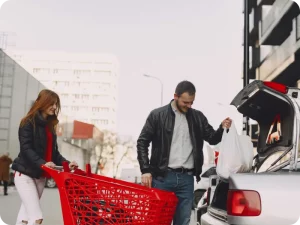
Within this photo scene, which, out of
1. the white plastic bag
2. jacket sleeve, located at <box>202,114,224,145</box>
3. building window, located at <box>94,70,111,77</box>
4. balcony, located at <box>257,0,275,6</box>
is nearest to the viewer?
the white plastic bag

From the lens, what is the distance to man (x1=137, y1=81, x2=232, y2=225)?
456 cm

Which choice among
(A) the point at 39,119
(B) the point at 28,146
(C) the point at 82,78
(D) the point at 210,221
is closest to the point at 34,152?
(B) the point at 28,146

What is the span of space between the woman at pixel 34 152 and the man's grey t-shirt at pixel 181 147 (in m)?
1.04

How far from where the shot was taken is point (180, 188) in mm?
4602

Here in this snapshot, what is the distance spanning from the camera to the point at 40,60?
120 metres

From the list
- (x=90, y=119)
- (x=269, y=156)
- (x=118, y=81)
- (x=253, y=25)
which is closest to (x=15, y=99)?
(x=253, y=25)

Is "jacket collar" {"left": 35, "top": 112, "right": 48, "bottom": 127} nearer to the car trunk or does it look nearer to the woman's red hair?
the woman's red hair

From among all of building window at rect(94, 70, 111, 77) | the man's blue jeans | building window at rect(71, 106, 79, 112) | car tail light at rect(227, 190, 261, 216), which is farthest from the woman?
building window at rect(94, 70, 111, 77)

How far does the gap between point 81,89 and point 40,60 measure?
36.6 ft

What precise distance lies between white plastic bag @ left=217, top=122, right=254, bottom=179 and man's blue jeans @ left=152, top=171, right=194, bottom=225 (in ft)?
1.45

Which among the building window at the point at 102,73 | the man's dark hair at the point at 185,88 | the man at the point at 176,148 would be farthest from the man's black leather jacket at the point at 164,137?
the building window at the point at 102,73

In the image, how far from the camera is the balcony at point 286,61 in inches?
878

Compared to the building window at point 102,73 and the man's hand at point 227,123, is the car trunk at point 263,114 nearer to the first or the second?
the man's hand at point 227,123

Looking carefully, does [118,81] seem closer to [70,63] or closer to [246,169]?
[70,63]
